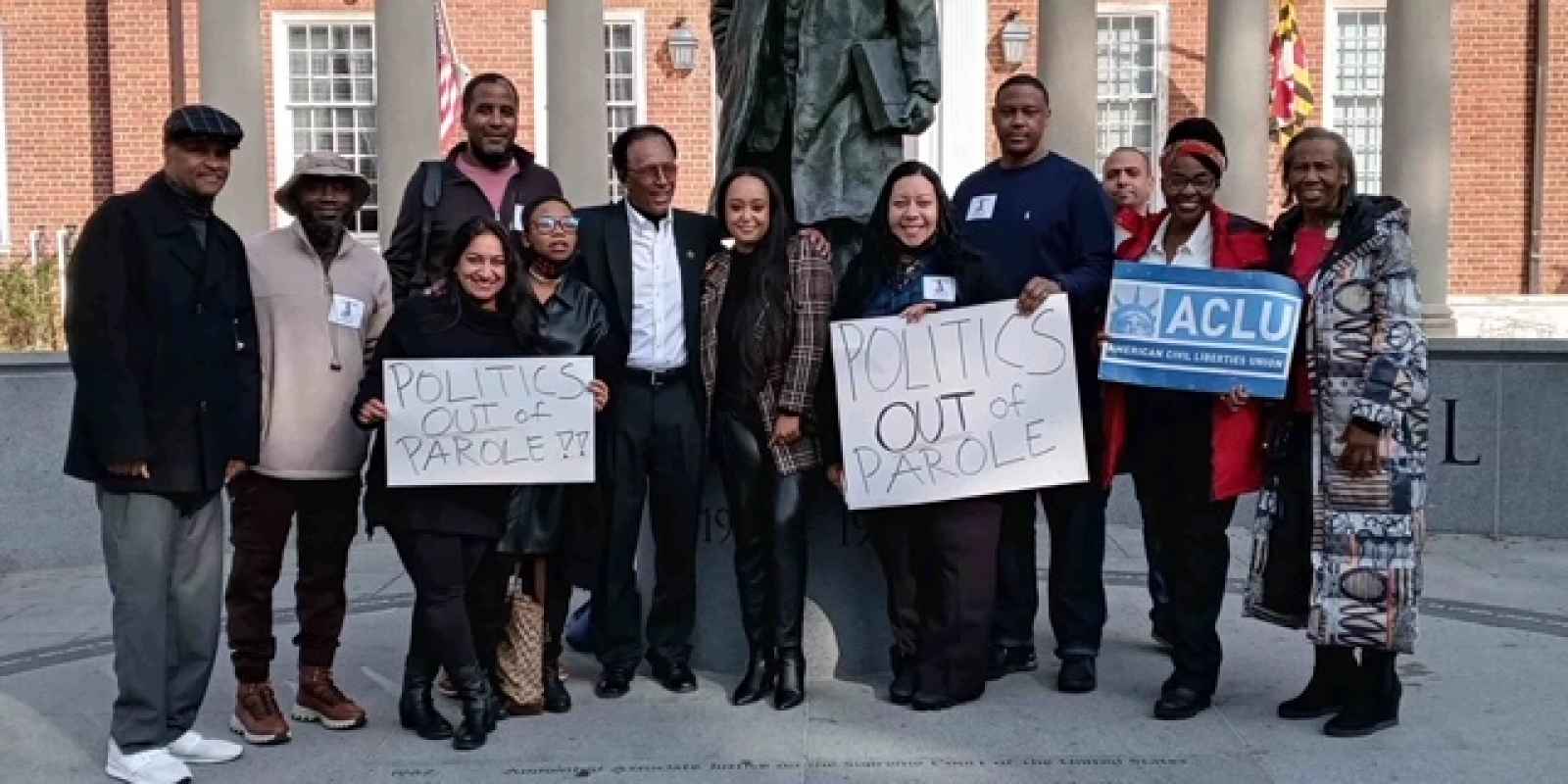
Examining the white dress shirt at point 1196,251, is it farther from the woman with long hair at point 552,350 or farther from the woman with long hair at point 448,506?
the woman with long hair at point 448,506

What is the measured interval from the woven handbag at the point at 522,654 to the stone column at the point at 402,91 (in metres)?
8.93

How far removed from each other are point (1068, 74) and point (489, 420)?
10.4m

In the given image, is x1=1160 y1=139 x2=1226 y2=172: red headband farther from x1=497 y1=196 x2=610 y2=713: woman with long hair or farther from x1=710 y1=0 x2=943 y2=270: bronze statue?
x1=497 y1=196 x2=610 y2=713: woman with long hair

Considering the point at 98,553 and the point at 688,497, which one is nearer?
the point at 688,497

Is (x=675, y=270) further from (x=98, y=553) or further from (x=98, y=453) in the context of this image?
(x=98, y=553)

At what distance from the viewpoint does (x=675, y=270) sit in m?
6.22

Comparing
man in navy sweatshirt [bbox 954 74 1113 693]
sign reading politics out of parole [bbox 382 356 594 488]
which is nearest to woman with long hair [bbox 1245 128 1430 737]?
man in navy sweatshirt [bbox 954 74 1113 693]

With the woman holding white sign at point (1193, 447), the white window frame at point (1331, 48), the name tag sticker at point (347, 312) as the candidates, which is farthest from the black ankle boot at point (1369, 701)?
the white window frame at point (1331, 48)

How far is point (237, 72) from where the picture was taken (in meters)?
15.0

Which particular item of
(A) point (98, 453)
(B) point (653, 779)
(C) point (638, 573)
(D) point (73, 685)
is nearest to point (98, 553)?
(D) point (73, 685)

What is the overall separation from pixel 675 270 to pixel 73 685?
326 centimetres

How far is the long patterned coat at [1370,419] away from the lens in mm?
5477

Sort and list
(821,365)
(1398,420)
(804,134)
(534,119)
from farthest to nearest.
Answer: (534,119)
(804,134)
(821,365)
(1398,420)

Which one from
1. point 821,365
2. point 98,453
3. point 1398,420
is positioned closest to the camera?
point 98,453
